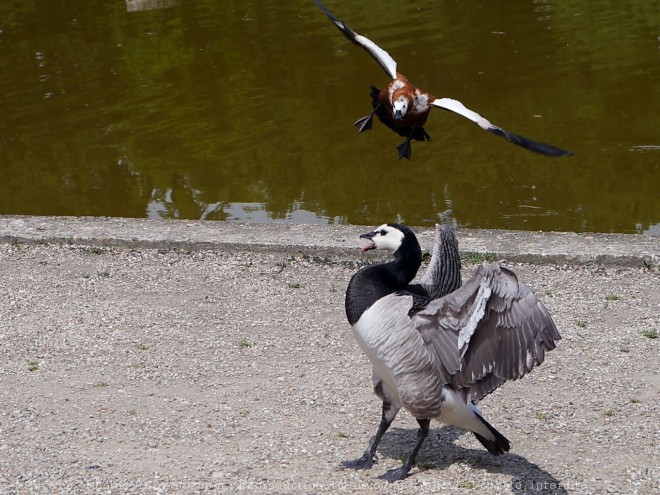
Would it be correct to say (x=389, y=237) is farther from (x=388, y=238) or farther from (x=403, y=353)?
(x=403, y=353)

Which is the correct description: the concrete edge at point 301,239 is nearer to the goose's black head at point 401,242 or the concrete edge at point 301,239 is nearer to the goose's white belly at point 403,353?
the goose's black head at point 401,242

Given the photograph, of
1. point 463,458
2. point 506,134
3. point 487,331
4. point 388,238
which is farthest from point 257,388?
point 506,134

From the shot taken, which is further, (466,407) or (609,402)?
(609,402)

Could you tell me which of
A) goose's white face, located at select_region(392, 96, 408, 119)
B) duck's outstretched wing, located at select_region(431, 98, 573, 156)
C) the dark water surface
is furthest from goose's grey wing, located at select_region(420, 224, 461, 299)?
the dark water surface

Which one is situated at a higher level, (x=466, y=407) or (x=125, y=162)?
(x=466, y=407)

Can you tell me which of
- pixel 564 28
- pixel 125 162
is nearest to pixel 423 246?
pixel 125 162

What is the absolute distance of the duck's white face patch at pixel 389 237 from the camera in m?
4.57

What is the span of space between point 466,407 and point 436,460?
17.2 inches

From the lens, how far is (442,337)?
4414 mm

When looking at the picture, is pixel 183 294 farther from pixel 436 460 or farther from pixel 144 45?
pixel 144 45

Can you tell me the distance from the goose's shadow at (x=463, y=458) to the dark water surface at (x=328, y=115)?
3.89 metres

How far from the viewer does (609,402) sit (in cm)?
520

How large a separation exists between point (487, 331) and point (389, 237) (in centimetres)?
64

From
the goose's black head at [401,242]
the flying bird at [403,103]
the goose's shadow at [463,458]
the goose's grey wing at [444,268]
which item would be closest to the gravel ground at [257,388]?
the goose's shadow at [463,458]
